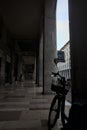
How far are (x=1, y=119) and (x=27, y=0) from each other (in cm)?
835

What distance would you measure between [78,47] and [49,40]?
7.44 m

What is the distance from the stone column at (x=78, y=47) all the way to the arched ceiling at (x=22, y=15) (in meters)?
8.40

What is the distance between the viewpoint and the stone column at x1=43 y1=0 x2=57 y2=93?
988 centimetres

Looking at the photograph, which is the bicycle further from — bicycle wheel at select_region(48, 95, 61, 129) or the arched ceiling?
the arched ceiling

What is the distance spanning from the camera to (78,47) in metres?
2.69

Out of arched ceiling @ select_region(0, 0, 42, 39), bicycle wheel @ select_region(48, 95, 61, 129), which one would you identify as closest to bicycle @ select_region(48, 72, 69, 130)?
bicycle wheel @ select_region(48, 95, 61, 129)

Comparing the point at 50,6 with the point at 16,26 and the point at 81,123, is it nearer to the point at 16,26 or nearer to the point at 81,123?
the point at 16,26

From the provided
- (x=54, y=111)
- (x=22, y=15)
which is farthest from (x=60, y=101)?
(x=22, y=15)

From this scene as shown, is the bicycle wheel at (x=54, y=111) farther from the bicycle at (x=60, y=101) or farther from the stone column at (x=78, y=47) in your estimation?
the stone column at (x=78, y=47)

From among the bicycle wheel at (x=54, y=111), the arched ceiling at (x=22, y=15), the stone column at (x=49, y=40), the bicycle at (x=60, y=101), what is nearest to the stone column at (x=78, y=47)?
the bicycle at (x=60, y=101)

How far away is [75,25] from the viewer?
2.79 metres

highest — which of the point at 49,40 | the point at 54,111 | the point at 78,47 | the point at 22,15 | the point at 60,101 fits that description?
the point at 22,15

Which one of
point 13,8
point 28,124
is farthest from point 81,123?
point 13,8

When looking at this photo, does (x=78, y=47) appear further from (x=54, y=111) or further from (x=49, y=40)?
(x=49, y=40)
